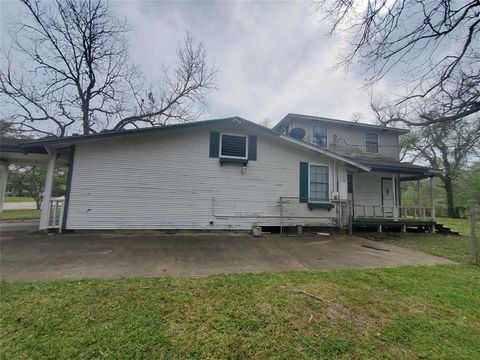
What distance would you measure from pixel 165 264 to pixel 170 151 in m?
4.72

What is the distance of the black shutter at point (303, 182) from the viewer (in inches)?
379

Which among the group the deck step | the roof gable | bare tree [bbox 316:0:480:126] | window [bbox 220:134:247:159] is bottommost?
the deck step

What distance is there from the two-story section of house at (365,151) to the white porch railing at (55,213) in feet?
33.8

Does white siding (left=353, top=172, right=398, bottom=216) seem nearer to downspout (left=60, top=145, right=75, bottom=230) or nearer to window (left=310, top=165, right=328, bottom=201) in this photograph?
window (left=310, top=165, right=328, bottom=201)

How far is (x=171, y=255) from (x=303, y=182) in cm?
626

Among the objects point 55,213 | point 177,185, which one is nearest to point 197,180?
A: point 177,185

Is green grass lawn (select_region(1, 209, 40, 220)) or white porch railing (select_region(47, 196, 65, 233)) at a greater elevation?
white porch railing (select_region(47, 196, 65, 233))

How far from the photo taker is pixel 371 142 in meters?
14.6

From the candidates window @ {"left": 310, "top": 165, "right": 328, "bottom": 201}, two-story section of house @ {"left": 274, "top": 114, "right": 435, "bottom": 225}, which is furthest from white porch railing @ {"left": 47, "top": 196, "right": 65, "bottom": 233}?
two-story section of house @ {"left": 274, "top": 114, "right": 435, "bottom": 225}

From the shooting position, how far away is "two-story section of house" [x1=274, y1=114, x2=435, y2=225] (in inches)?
510

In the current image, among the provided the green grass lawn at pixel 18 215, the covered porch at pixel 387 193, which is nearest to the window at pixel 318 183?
the covered porch at pixel 387 193

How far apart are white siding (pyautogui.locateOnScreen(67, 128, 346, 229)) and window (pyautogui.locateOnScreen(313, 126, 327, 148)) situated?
15.8ft

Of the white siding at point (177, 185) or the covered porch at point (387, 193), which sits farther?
the covered porch at point (387, 193)

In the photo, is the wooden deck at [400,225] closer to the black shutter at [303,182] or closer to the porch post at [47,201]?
the black shutter at [303,182]
